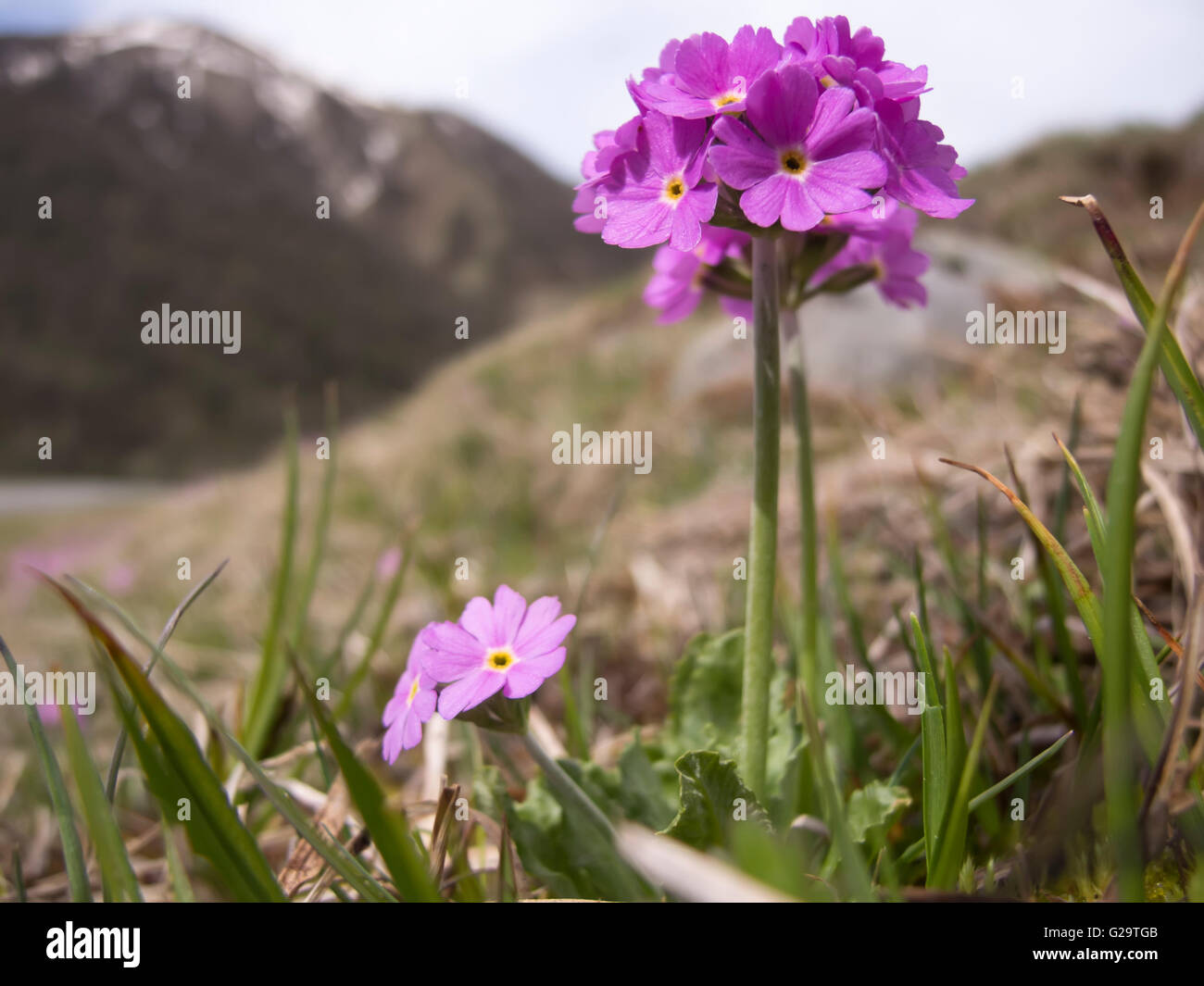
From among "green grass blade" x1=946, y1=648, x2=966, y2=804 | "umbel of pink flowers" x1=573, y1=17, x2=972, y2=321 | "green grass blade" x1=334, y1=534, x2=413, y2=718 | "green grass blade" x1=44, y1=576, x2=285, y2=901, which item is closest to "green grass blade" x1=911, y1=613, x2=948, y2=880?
"green grass blade" x1=946, y1=648, x2=966, y2=804

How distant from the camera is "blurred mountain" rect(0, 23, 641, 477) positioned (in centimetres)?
2203

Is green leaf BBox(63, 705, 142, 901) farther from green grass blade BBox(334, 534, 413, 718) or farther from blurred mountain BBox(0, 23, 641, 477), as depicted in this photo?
blurred mountain BBox(0, 23, 641, 477)

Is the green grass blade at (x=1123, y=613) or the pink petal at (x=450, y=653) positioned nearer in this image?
the green grass blade at (x=1123, y=613)

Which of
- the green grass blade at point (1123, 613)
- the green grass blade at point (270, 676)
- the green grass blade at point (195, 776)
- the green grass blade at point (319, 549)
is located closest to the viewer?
the green grass blade at point (1123, 613)

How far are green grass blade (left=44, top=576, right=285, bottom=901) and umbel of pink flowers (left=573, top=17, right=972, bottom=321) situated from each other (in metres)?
0.48

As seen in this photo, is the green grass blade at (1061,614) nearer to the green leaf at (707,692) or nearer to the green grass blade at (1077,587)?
the green grass blade at (1077,587)

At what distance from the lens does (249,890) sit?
0.64 m

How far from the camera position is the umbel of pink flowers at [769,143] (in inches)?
25.1

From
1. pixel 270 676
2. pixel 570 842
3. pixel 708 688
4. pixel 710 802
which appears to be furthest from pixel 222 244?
pixel 710 802

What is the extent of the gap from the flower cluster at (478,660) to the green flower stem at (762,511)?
19cm

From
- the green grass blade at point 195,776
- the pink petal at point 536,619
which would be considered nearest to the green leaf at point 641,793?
the pink petal at point 536,619

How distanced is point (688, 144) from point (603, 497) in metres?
3.47
